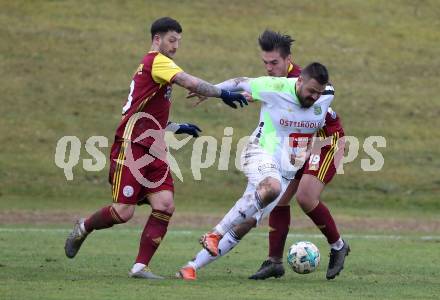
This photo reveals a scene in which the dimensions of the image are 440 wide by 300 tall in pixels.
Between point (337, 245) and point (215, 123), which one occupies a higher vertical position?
point (215, 123)

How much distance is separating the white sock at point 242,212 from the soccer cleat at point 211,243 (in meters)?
0.11

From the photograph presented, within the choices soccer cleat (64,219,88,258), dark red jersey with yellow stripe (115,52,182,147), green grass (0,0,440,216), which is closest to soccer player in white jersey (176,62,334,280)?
dark red jersey with yellow stripe (115,52,182,147)

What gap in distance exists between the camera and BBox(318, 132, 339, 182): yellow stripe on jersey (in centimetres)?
1251

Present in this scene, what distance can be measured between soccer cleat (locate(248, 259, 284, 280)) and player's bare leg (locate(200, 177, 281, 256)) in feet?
3.03

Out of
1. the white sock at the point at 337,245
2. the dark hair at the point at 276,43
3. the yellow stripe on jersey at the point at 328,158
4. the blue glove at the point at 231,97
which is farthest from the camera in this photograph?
the yellow stripe on jersey at the point at 328,158

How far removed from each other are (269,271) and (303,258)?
0.43m

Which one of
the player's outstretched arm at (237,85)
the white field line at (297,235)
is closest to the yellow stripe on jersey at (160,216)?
the player's outstretched arm at (237,85)

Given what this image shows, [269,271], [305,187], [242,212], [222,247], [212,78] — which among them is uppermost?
[212,78]

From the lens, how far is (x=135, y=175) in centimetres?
1162

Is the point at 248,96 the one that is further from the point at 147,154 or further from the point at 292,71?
the point at 147,154

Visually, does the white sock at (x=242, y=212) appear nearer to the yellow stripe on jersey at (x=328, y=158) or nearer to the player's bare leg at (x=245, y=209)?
the player's bare leg at (x=245, y=209)

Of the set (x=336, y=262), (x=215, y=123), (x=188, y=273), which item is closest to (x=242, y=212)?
(x=188, y=273)

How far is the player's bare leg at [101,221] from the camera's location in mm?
11727

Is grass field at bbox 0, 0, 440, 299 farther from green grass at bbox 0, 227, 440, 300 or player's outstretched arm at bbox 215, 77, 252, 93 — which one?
player's outstretched arm at bbox 215, 77, 252, 93
